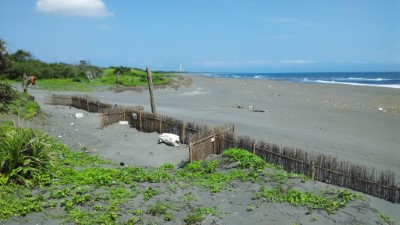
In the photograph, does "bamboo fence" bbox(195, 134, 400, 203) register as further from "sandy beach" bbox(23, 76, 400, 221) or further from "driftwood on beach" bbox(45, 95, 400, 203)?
"sandy beach" bbox(23, 76, 400, 221)

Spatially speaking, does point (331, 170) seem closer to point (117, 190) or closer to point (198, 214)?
point (198, 214)

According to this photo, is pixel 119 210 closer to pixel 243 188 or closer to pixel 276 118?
pixel 243 188

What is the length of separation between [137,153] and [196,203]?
586 centimetres

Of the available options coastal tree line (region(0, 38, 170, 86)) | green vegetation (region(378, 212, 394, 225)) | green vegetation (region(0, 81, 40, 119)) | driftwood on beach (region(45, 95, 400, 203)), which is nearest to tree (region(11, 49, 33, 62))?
coastal tree line (region(0, 38, 170, 86))

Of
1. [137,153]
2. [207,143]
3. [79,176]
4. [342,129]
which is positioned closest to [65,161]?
[79,176]

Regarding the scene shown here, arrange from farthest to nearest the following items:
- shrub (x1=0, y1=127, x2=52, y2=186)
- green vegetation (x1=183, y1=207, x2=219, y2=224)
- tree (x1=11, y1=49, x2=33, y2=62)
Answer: tree (x1=11, y1=49, x2=33, y2=62) < shrub (x1=0, y1=127, x2=52, y2=186) < green vegetation (x1=183, y1=207, x2=219, y2=224)

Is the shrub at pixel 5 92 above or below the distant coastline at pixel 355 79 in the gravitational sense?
above

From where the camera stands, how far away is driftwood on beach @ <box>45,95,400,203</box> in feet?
25.7

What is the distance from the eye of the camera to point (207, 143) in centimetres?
1101

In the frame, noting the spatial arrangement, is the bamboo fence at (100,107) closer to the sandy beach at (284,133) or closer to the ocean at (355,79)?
the sandy beach at (284,133)

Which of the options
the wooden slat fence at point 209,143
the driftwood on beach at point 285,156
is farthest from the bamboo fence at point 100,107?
the wooden slat fence at point 209,143

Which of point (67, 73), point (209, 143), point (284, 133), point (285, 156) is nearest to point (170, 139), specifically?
point (209, 143)

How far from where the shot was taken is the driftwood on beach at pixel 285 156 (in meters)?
7.84

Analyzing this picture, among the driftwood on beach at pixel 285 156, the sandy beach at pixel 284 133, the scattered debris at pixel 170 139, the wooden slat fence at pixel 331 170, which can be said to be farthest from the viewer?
the scattered debris at pixel 170 139
